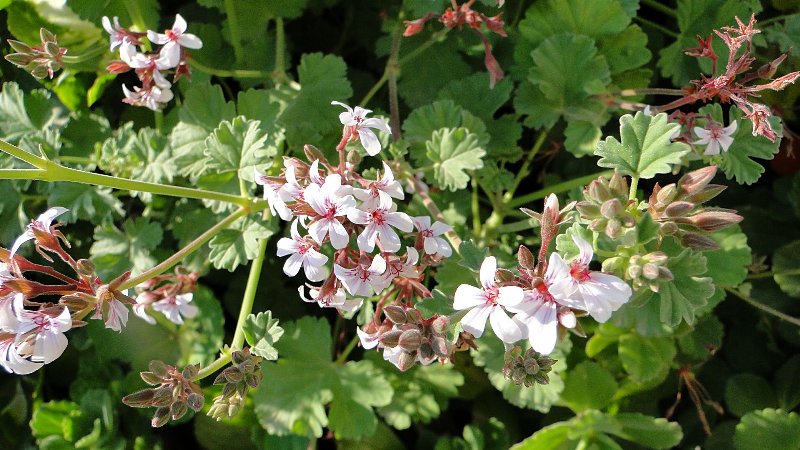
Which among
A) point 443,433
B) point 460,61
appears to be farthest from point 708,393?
point 460,61

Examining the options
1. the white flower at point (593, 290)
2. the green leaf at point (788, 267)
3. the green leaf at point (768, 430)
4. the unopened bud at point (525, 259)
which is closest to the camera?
the white flower at point (593, 290)

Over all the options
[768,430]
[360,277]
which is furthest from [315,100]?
[768,430]

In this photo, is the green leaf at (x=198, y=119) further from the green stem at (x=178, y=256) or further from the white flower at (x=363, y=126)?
the white flower at (x=363, y=126)

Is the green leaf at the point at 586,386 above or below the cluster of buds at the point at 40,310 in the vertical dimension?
below

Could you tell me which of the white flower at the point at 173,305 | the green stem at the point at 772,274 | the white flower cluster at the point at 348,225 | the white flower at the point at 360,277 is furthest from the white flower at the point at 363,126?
the green stem at the point at 772,274

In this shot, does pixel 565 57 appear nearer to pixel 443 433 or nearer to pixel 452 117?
pixel 452 117

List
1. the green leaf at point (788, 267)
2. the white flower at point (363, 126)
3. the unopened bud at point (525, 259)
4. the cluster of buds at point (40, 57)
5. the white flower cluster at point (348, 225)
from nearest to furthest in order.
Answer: the unopened bud at point (525, 259), the white flower cluster at point (348, 225), the white flower at point (363, 126), the cluster of buds at point (40, 57), the green leaf at point (788, 267)
